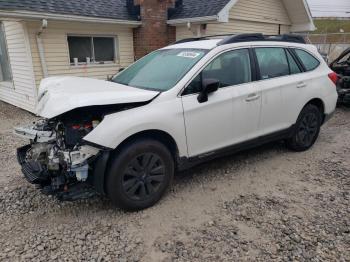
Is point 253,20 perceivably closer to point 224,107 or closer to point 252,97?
point 252,97

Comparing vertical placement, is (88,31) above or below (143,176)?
above

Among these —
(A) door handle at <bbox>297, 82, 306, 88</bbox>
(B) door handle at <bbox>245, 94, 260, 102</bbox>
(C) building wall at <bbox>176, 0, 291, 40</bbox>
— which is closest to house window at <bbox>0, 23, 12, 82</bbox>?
(C) building wall at <bbox>176, 0, 291, 40</bbox>

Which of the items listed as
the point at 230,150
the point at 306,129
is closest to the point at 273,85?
the point at 230,150

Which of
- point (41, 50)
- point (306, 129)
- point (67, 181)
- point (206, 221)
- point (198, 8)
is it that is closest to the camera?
point (67, 181)

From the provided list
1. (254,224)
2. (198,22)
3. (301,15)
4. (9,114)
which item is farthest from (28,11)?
(301,15)

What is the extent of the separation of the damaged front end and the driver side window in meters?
1.26

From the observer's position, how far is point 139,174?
329 cm

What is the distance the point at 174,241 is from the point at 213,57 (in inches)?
85.7

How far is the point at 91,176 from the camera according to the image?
3115 mm

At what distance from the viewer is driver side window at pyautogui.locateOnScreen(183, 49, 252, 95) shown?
3.61m

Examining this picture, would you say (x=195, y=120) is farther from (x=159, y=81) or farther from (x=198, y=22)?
(x=198, y=22)

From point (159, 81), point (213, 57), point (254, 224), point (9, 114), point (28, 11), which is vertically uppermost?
point (28, 11)

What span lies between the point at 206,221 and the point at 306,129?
9.15 ft

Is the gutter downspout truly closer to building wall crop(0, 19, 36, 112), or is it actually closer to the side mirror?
building wall crop(0, 19, 36, 112)
